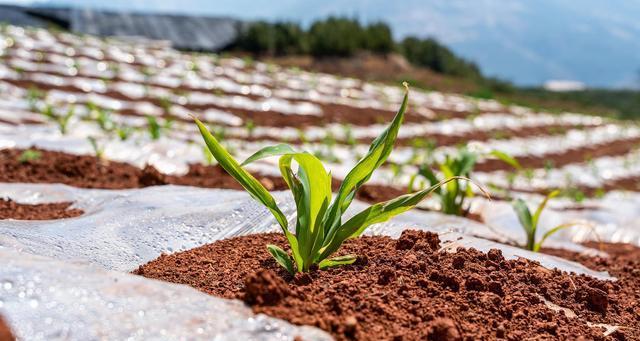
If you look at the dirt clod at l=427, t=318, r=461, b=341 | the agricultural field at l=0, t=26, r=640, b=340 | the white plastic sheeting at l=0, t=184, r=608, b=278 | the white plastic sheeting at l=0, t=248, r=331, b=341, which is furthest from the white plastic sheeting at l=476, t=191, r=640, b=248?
the white plastic sheeting at l=0, t=248, r=331, b=341

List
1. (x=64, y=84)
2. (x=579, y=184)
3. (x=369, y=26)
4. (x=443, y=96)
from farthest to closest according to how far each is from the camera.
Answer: (x=369, y=26)
(x=443, y=96)
(x=64, y=84)
(x=579, y=184)

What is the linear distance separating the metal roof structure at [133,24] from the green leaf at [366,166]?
741 inches

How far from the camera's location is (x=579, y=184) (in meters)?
7.40

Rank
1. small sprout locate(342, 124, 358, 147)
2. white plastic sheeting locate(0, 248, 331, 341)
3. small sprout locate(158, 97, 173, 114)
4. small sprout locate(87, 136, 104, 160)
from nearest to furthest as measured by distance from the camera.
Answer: white plastic sheeting locate(0, 248, 331, 341), small sprout locate(87, 136, 104, 160), small sprout locate(342, 124, 358, 147), small sprout locate(158, 97, 173, 114)

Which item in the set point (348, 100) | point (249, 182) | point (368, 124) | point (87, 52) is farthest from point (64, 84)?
point (249, 182)

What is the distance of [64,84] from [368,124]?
3883mm

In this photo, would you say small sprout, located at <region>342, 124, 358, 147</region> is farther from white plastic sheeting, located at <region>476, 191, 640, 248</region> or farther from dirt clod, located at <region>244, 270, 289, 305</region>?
dirt clod, located at <region>244, 270, 289, 305</region>

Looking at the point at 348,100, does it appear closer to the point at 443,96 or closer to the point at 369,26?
the point at 443,96

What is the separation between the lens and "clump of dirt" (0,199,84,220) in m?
2.23

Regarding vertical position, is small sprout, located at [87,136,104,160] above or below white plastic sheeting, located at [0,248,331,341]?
below

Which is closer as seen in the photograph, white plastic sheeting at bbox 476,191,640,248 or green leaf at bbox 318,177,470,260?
green leaf at bbox 318,177,470,260

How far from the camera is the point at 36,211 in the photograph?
2.37 metres

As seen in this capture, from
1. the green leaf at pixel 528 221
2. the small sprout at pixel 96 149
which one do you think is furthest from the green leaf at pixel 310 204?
the small sprout at pixel 96 149

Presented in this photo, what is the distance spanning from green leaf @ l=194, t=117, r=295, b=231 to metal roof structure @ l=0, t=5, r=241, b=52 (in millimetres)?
18796
